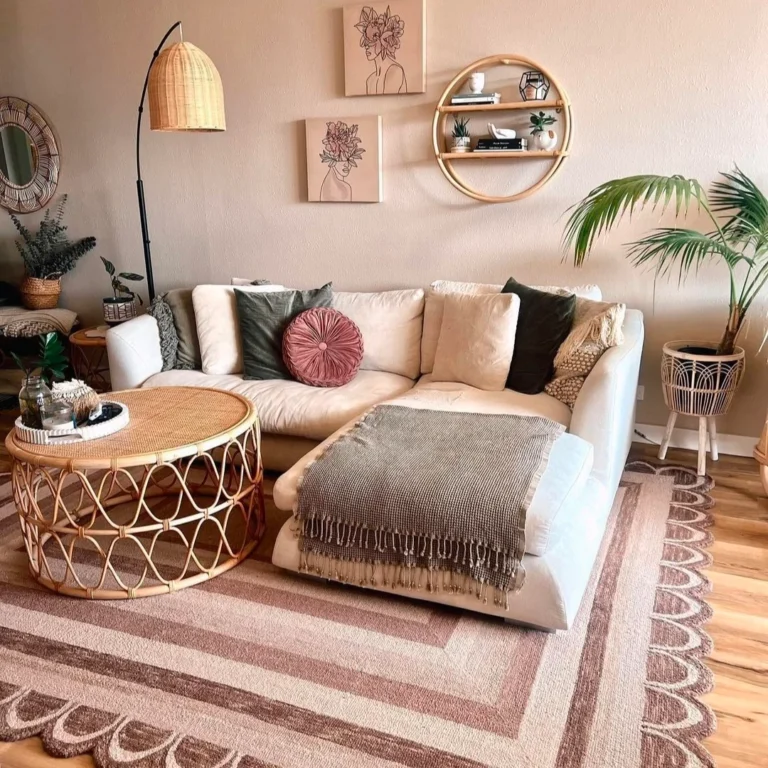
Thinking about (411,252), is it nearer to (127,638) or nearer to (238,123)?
(238,123)

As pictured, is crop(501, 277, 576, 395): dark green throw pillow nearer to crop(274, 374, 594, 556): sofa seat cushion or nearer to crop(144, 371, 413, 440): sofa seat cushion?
crop(274, 374, 594, 556): sofa seat cushion

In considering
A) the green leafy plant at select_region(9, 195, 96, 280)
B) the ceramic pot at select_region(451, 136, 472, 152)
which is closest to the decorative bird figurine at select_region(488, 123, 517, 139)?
the ceramic pot at select_region(451, 136, 472, 152)

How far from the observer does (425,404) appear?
Result: 111 inches

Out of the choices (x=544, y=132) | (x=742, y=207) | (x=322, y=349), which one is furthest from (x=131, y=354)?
(x=742, y=207)

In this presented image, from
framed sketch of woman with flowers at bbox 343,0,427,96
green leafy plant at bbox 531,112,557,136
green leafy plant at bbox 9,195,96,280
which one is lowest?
green leafy plant at bbox 9,195,96,280

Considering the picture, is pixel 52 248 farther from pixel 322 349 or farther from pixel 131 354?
pixel 322 349

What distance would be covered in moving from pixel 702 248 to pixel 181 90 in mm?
2343

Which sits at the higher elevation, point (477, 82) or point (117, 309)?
point (477, 82)

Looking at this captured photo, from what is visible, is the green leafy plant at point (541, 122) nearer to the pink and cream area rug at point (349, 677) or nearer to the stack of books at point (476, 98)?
the stack of books at point (476, 98)

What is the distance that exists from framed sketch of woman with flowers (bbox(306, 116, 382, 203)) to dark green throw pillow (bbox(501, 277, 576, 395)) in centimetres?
114

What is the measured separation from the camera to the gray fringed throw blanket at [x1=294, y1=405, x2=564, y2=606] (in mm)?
1983

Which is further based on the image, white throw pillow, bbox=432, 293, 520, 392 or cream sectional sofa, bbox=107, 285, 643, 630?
white throw pillow, bbox=432, 293, 520, 392

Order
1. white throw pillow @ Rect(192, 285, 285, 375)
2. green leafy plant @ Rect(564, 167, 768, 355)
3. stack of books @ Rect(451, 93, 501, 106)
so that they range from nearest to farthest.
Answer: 1. green leafy plant @ Rect(564, 167, 768, 355)
2. stack of books @ Rect(451, 93, 501, 106)
3. white throw pillow @ Rect(192, 285, 285, 375)

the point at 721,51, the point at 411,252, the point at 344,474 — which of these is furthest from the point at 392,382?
the point at 721,51
